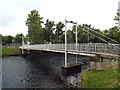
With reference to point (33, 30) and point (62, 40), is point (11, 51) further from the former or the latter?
point (62, 40)

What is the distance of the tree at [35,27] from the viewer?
202 feet

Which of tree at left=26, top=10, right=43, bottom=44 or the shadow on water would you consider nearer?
the shadow on water

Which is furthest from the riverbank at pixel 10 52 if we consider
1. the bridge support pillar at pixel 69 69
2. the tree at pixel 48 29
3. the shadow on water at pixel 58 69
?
A: the bridge support pillar at pixel 69 69

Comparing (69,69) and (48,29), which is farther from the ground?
(48,29)

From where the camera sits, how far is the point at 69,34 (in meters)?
61.2

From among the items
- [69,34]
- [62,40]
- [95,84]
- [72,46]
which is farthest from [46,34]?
[95,84]

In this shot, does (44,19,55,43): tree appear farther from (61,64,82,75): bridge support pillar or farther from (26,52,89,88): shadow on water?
(61,64,82,75): bridge support pillar

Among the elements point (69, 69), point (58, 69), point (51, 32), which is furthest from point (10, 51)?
point (69, 69)

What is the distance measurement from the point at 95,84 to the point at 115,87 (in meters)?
3.03

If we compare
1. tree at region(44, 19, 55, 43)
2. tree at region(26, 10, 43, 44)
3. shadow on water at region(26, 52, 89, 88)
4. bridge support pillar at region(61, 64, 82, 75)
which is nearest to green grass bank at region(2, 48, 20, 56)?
shadow on water at region(26, 52, 89, 88)

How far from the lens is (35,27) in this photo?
61.2 m

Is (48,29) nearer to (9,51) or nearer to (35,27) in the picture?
(35,27)

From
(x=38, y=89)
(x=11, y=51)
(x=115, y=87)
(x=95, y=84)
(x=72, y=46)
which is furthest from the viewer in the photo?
(x=11, y=51)

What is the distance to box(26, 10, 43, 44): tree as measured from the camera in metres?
61.6
